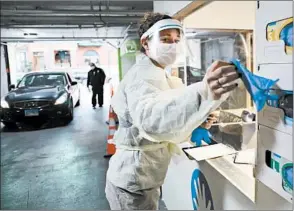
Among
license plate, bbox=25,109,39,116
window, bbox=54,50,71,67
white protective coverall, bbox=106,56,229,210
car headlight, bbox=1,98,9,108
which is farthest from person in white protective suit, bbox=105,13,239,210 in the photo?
car headlight, bbox=1,98,9,108

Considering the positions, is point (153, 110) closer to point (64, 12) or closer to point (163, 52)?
point (163, 52)

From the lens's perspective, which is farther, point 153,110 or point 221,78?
point 153,110

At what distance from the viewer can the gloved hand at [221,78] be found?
1.48 feet

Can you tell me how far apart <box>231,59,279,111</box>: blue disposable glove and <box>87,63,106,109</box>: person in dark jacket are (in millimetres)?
421

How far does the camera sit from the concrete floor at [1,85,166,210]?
748 millimetres

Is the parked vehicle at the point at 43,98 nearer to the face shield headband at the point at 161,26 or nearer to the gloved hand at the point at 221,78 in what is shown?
the face shield headband at the point at 161,26

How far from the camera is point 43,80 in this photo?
2.67 ft

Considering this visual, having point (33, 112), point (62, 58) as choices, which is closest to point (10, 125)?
point (33, 112)

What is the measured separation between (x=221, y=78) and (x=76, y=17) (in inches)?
20.8

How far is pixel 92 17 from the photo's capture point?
0.79 meters

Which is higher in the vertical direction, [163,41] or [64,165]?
[163,41]

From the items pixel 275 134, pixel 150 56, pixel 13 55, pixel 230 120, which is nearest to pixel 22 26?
pixel 13 55

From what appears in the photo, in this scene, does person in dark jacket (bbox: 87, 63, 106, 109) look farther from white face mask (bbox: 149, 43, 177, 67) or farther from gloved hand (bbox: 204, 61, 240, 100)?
gloved hand (bbox: 204, 61, 240, 100)

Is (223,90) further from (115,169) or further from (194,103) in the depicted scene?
(115,169)
